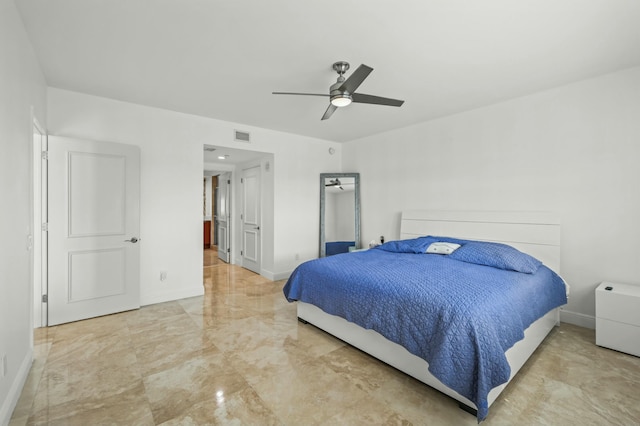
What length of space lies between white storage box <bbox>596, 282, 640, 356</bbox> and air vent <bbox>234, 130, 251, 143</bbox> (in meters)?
4.58

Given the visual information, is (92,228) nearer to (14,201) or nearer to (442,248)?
(14,201)

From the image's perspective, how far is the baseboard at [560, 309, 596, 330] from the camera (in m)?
3.08

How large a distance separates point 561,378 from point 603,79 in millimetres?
2874

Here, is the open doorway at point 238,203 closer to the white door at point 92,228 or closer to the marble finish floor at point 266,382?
the white door at point 92,228

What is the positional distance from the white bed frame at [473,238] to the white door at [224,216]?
12.6ft

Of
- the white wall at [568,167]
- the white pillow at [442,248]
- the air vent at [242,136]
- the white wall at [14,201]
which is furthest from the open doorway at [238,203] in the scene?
the white wall at [568,167]

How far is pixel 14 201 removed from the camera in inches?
77.1

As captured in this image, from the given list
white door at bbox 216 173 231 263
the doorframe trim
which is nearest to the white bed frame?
the doorframe trim

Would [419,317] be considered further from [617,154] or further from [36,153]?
[36,153]

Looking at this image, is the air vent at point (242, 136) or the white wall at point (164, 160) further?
the air vent at point (242, 136)

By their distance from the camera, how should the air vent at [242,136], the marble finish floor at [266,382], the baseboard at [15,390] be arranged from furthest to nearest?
1. the air vent at [242,136]
2. the marble finish floor at [266,382]
3. the baseboard at [15,390]

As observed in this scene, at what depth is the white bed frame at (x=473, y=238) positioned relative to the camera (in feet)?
7.07

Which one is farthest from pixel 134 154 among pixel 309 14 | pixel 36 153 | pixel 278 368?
pixel 278 368

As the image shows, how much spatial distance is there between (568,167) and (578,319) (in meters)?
1.63
